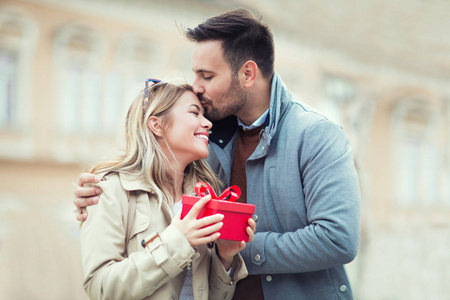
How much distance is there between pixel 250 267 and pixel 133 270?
544 mm

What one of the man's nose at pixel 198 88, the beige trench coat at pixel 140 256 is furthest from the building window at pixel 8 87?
the beige trench coat at pixel 140 256

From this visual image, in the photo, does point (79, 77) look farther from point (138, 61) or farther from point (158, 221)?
point (158, 221)

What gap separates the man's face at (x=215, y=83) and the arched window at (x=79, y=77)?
5.26 m

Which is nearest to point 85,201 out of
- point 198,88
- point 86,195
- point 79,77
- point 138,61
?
point 86,195

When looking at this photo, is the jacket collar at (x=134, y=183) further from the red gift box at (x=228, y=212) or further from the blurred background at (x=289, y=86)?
the blurred background at (x=289, y=86)

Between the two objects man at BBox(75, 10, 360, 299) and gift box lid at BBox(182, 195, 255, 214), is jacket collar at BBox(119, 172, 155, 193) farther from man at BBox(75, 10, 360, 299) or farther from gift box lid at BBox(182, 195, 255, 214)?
gift box lid at BBox(182, 195, 255, 214)

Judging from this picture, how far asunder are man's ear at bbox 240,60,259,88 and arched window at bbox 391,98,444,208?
7.76 meters

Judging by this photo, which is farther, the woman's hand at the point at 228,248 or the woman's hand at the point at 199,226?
the woman's hand at the point at 228,248

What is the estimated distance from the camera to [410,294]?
822 cm

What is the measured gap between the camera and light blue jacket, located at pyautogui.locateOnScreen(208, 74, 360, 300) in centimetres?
202

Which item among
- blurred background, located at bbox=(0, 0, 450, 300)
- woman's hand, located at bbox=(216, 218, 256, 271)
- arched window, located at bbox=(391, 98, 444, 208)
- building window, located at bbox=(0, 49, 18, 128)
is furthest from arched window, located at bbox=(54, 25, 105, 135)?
woman's hand, located at bbox=(216, 218, 256, 271)

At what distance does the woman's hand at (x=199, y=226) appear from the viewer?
5.91ft

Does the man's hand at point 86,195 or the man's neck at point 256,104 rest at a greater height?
the man's neck at point 256,104

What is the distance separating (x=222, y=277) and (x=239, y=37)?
114 cm
